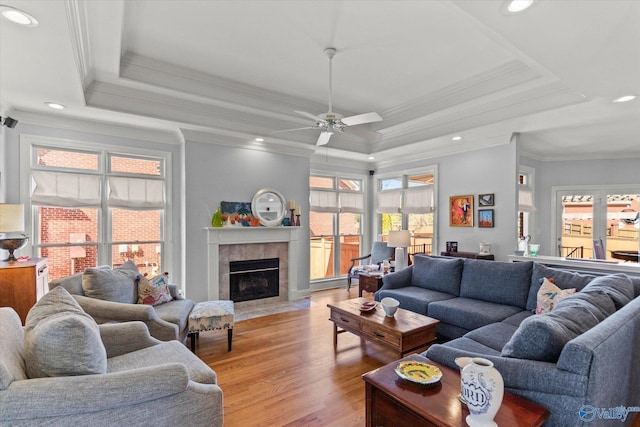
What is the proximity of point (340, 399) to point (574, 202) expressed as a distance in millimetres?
6443

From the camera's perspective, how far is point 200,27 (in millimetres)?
2986

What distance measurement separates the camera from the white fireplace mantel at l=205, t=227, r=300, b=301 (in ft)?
15.8

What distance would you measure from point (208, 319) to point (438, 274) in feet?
9.35

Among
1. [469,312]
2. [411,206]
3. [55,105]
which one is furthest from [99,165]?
[411,206]

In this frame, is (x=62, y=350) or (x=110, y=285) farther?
(x=110, y=285)

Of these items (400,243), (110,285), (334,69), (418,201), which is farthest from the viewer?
(418,201)

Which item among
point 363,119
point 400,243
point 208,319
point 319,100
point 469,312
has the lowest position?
point 208,319

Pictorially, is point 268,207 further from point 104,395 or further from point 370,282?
point 104,395

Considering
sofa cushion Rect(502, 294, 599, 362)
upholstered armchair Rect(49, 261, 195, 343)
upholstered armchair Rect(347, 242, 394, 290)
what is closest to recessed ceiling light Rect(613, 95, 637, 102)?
sofa cushion Rect(502, 294, 599, 362)

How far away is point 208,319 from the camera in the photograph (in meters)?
3.38

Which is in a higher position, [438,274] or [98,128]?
[98,128]

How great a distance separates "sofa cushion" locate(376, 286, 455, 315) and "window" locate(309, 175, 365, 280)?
251 centimetres

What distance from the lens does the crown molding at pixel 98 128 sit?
12.9 feet

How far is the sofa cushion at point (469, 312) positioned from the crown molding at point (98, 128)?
4273 mm
